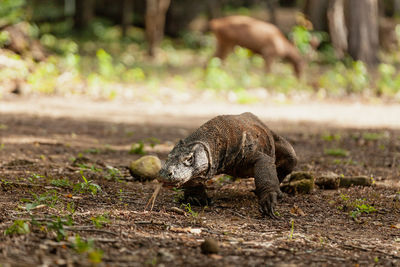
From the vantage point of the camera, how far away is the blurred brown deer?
1336cm

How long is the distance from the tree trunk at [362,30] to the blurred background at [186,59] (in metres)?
0.02

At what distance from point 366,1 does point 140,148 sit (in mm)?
9783

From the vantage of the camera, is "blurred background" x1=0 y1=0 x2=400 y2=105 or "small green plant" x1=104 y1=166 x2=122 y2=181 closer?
"small green plant" x1=104 y1=166 x2=122 y2=181

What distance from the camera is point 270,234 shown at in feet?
10.9

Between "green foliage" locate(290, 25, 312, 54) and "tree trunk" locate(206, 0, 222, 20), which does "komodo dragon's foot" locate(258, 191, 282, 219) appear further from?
"tree trunk" locate(206, 0, 222, 20)

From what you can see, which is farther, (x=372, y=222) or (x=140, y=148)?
(x=140, y=148)

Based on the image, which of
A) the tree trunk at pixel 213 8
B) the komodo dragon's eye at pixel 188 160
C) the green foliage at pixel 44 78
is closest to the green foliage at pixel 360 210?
the komodo dragon's eye at pixel 188 160

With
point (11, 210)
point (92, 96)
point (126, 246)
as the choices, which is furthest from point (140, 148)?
point (92, 96)

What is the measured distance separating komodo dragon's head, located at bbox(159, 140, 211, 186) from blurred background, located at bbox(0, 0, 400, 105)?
7195 millimetres

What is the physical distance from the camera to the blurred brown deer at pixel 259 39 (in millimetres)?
13359

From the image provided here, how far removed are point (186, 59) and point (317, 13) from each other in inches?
158

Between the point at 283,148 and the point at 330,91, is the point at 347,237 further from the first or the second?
the point at 330,91

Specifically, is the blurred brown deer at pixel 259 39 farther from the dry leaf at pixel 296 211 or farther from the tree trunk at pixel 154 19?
the dry leaf at pixel 296 211

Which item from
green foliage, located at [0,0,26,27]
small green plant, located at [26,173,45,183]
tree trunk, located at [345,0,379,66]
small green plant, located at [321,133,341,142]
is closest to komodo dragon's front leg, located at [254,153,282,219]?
small green plant, located at [26,173,45,183]
